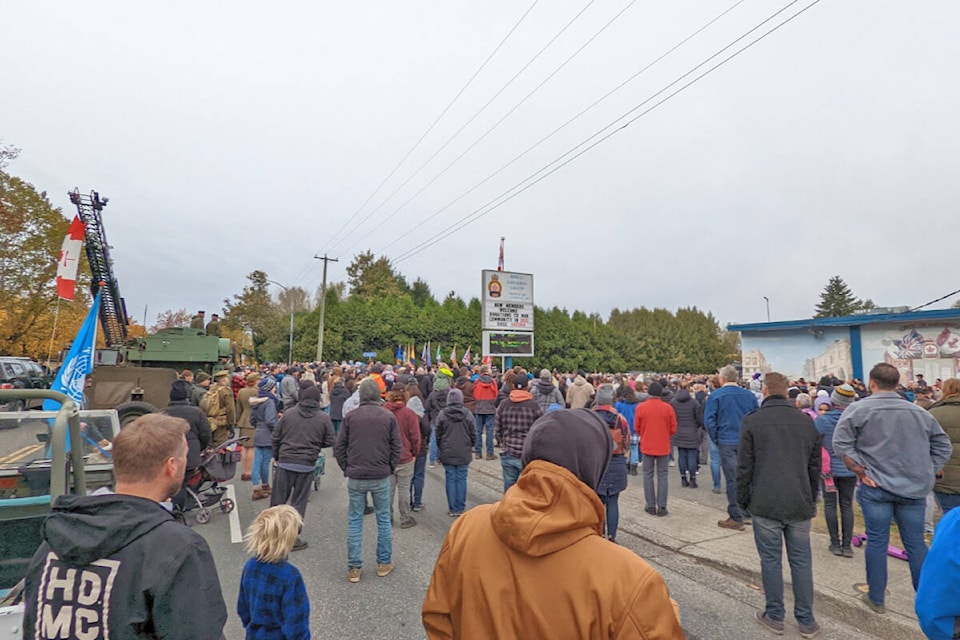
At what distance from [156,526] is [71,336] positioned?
35618 millimetres

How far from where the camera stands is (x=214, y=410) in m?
8.04

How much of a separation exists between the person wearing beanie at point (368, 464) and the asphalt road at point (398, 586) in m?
0.30

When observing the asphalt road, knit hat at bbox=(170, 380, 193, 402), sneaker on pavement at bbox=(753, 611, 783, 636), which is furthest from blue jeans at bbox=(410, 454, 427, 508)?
sneaker on pavement at bbox=(753, 611, 783, 636)

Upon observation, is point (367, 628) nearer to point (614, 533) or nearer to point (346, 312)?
point (614, 533)

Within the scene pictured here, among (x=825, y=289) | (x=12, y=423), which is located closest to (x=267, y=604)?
(x=12, y=423)

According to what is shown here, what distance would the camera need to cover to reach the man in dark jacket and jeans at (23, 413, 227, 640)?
1.62m

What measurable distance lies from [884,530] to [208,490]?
801 cm

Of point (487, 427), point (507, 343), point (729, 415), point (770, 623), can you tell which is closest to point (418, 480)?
point (487, 427)

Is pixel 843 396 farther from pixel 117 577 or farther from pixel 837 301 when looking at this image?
pixel 837 301

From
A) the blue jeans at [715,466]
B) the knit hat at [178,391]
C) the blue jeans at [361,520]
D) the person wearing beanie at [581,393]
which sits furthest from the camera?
the person wearing beanie at [581,393]

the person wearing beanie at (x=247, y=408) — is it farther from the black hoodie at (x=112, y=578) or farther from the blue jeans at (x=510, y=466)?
the black hoodie at (x=112, y=578)

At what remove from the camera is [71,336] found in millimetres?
28922

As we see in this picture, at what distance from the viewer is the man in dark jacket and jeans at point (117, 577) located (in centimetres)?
162

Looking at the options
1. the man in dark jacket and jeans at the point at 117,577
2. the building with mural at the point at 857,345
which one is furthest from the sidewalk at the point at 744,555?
the building with mural at the point at 857,345
